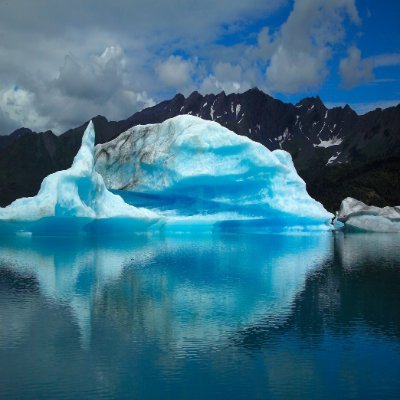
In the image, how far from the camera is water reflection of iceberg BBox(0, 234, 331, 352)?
13.1 m

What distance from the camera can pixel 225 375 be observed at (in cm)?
960

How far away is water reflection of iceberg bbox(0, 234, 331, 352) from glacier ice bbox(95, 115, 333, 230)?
9541mm

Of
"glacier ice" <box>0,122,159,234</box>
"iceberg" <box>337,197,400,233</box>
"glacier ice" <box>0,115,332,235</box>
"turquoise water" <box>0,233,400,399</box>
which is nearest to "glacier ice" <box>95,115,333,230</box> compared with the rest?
"glacier ice" <box>0,115,332,235</box>

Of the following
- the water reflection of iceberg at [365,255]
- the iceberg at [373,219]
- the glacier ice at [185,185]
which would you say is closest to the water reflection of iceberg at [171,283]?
the water reflection of iceberg at [365,255]

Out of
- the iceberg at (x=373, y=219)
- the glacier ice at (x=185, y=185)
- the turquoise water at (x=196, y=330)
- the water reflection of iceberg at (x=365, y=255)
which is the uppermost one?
the glacier ice at (x=185, y=185)

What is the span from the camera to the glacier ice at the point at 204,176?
40.8 m

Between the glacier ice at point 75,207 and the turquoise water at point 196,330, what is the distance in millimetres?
8445

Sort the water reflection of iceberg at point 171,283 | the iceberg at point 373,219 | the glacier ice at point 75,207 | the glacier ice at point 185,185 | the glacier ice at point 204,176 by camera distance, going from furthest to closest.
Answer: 1. the iceberg at point 373,219
2. the glacier ice at point 204,176
3. the glacier ice at point 185,185
4. the glacier ice at point 75,207
5. the water reflection of iceberg at point 171,283

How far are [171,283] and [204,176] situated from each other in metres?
22.0

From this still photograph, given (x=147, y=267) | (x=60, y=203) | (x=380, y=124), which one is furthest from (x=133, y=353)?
(x=380, y=124)

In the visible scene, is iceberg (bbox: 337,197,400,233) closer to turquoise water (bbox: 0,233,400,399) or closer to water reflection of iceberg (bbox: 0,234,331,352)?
water reflection of iceberg (bbox: 0,234,331,352)

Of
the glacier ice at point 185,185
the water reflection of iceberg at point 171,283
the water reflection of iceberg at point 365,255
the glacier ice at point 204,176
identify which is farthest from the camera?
the glacier ice at point 204,176

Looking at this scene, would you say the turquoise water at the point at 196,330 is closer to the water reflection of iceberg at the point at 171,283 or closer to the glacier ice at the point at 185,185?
the water reflection of iceberg at the point at 171,283

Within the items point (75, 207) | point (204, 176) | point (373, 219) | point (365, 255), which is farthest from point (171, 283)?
point (373, 219)
